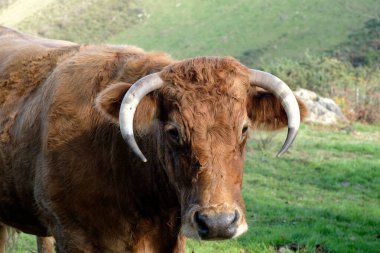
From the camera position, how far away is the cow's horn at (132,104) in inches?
153

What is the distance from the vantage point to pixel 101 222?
4500mm

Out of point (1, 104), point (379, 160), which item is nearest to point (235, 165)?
point (1, 104)

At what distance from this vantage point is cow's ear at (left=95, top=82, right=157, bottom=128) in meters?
4.14

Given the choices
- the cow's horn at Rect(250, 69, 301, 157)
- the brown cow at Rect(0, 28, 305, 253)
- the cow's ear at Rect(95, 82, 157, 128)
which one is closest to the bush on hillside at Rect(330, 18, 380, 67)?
the brown cow at Rect(0, 28, 305, 253)

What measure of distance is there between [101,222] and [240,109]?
1.32 meters

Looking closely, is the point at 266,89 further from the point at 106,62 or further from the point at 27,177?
the point at 27,177

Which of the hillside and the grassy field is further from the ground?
the grassy field

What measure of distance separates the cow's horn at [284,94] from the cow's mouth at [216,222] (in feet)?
2.28

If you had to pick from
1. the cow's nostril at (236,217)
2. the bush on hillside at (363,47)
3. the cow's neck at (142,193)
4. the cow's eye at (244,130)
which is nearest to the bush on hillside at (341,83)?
the bush on hillside at (363,47)

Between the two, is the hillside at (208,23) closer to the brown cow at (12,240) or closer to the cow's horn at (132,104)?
the brown cow at (12,240)

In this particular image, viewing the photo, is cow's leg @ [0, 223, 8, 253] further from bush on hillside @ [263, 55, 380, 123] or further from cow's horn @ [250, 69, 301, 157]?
bush on hillside @ [263, 55, 380, 123]

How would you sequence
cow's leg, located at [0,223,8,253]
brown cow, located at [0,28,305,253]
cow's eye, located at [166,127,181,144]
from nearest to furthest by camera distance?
brown cow, located at [0,28,305,253], cow's eye, located at [166,127,181,144], cow's leg, located at [0,223,8,253]

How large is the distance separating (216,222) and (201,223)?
111 mm

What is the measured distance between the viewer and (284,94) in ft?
13.6
